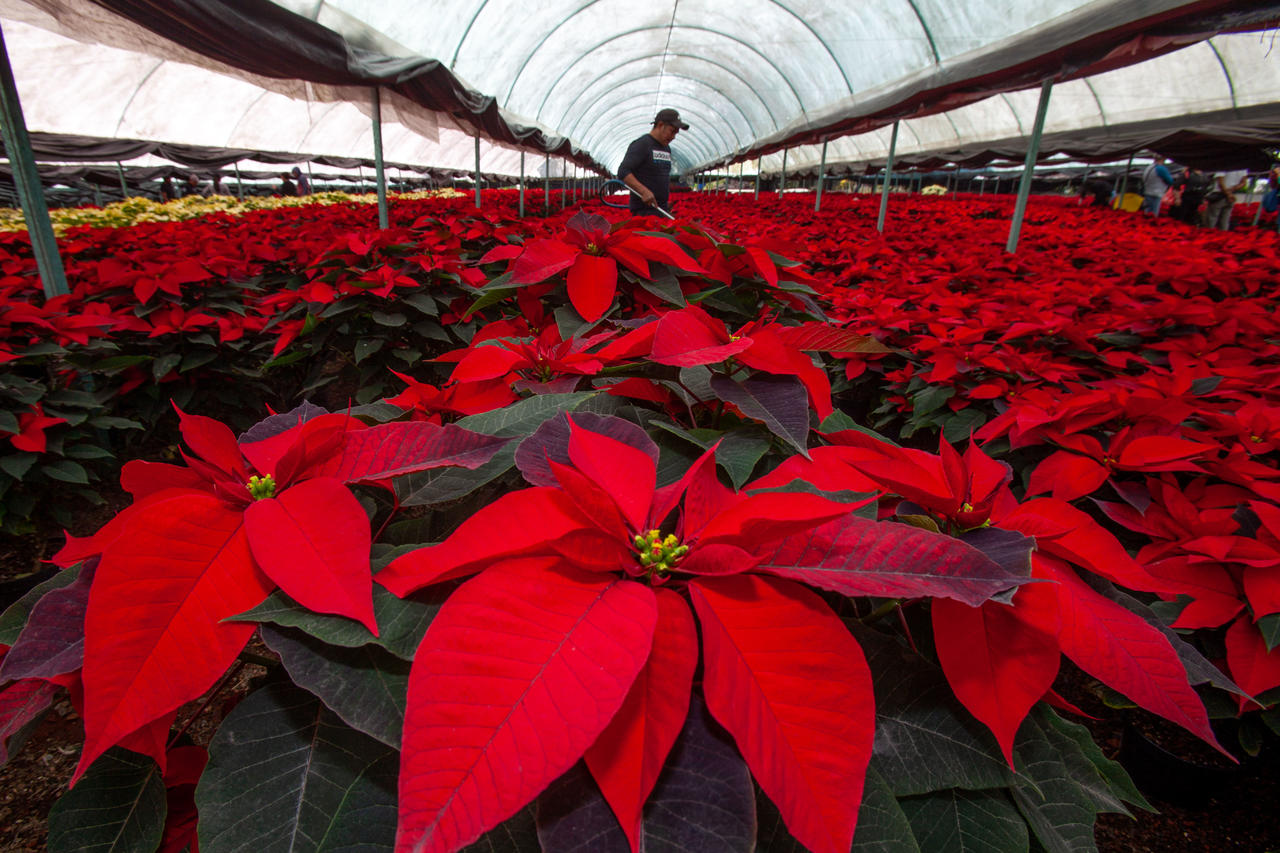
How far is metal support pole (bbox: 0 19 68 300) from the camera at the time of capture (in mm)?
2268

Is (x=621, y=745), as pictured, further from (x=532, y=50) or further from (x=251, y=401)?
(x=532, y=50)

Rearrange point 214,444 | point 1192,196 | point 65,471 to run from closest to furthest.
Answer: point 214,444 < point 65,471 < point 1192,196

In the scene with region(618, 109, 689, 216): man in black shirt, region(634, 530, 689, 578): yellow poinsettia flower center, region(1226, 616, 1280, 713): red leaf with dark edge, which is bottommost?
region(1226, 616, 1280, 713): red leaf with dark edge

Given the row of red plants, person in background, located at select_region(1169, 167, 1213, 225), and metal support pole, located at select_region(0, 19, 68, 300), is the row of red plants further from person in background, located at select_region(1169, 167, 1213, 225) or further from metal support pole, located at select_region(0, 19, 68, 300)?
person in background, located at select_region(1169, 167, 1213, 225)

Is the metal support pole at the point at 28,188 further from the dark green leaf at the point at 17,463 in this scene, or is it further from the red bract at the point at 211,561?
the red bract at the point at 211,561

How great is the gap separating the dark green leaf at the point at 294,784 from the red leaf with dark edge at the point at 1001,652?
35 cm

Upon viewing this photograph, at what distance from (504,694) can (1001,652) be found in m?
0.31

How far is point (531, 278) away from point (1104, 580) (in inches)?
30.6

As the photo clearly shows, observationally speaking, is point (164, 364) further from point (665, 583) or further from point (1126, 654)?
point (1126, 654)

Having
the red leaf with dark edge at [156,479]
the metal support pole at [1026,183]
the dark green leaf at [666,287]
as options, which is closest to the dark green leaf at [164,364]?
the dark green leaf at [666,287]

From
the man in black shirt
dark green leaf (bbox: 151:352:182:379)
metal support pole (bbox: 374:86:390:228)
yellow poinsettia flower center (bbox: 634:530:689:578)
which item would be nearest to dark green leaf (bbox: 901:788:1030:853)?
yellow poinsettia flower center (bbox: 634:530:689:578)

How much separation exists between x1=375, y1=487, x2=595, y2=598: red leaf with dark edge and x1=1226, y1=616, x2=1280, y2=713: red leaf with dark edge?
90 centimetres

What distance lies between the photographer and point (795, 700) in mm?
296

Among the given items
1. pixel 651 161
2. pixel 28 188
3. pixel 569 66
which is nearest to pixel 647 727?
pixel 28 188
